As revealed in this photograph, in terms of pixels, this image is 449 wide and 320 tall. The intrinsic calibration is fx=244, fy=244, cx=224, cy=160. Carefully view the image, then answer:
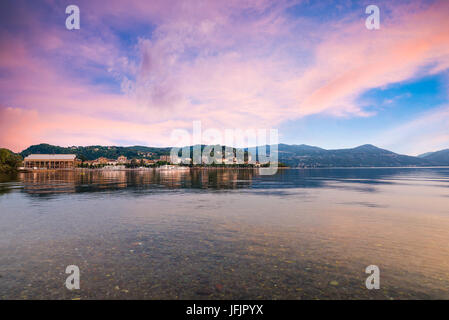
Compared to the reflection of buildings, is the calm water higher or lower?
higher

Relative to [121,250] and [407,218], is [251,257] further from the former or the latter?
[407,218]

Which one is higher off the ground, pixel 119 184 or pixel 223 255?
pixel 223 255

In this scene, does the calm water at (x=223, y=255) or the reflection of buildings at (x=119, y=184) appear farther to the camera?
the reflection of buildings at (x=119, y=184)

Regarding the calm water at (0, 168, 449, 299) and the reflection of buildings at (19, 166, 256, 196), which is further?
the reflection of buildings at (19, 166, 256, 196)

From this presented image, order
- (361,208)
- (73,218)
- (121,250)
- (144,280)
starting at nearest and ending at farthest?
(144,280) < (121,250) < (73,218) < (361,208)

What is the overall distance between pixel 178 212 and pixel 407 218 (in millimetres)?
25178

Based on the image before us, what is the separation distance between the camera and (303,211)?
1155 inches

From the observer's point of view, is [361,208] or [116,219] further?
[361,208]

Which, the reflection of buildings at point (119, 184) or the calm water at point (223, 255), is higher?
the calm water at point (223, 255)

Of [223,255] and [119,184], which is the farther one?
[119,184]
